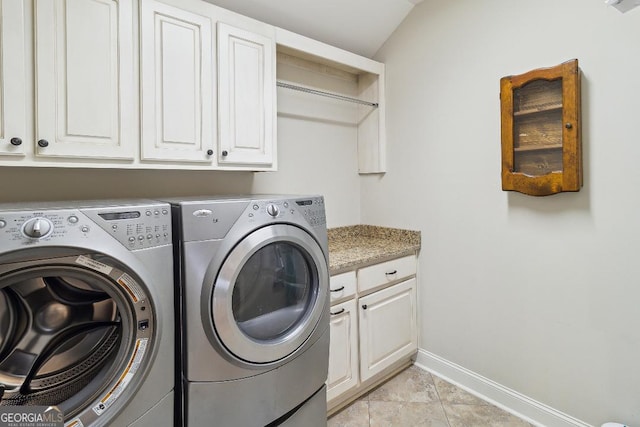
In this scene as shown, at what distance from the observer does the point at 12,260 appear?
0.83 m

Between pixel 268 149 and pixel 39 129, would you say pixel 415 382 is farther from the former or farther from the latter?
pixel 39 129

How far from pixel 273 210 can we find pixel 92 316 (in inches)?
27.3

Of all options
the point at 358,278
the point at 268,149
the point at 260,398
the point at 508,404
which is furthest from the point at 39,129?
the point at 508,404

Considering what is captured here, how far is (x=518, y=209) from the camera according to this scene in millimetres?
1854

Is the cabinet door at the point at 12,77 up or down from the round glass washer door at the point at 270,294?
up

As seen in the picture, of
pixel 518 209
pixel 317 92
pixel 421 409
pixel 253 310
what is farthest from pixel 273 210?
pixel 421 409

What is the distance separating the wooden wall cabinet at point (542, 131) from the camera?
5.22 ft

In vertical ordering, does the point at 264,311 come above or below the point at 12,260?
below

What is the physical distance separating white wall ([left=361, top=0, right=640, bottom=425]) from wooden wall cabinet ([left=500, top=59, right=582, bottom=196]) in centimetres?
8

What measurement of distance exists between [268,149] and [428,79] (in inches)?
47.2

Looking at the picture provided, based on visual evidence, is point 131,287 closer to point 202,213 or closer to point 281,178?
point 202,213

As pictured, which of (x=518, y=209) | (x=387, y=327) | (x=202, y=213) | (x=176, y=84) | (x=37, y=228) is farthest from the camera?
(x=387, y=327)

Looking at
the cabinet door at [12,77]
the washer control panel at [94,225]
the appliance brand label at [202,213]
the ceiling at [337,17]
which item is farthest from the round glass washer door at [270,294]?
the ceiling at [337,17]

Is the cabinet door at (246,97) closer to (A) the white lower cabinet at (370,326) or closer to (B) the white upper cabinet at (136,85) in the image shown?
(B) the white upper cabinet at (136,85)
